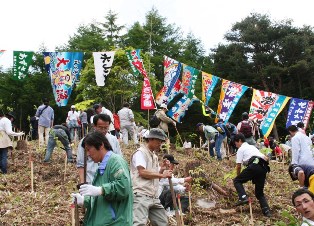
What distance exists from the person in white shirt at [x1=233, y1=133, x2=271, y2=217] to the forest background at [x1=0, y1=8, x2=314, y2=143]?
59.0 ft

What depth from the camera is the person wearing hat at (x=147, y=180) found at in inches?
199

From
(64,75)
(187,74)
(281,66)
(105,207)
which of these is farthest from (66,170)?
(281,66)

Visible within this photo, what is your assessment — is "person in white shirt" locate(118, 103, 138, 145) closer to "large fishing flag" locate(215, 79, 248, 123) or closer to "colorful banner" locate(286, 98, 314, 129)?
"large fishing flag" locate(215, 79, 248, 123)

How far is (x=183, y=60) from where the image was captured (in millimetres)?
31609

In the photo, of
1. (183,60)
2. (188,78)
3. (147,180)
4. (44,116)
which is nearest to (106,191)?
(147,180)

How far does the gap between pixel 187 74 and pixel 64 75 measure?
5621mm

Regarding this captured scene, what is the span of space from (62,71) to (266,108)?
8.06m

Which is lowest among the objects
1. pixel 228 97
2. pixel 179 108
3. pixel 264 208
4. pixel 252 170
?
pixel 264 208

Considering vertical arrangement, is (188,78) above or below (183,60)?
below

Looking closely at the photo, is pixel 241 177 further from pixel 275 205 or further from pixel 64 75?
pixel 64 75

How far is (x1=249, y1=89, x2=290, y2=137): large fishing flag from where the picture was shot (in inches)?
624

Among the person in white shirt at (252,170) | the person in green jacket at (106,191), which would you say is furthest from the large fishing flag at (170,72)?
the person in green jacket at (106,191)

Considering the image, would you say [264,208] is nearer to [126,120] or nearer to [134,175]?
[134,175]

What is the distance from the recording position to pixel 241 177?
7715 millimetres
